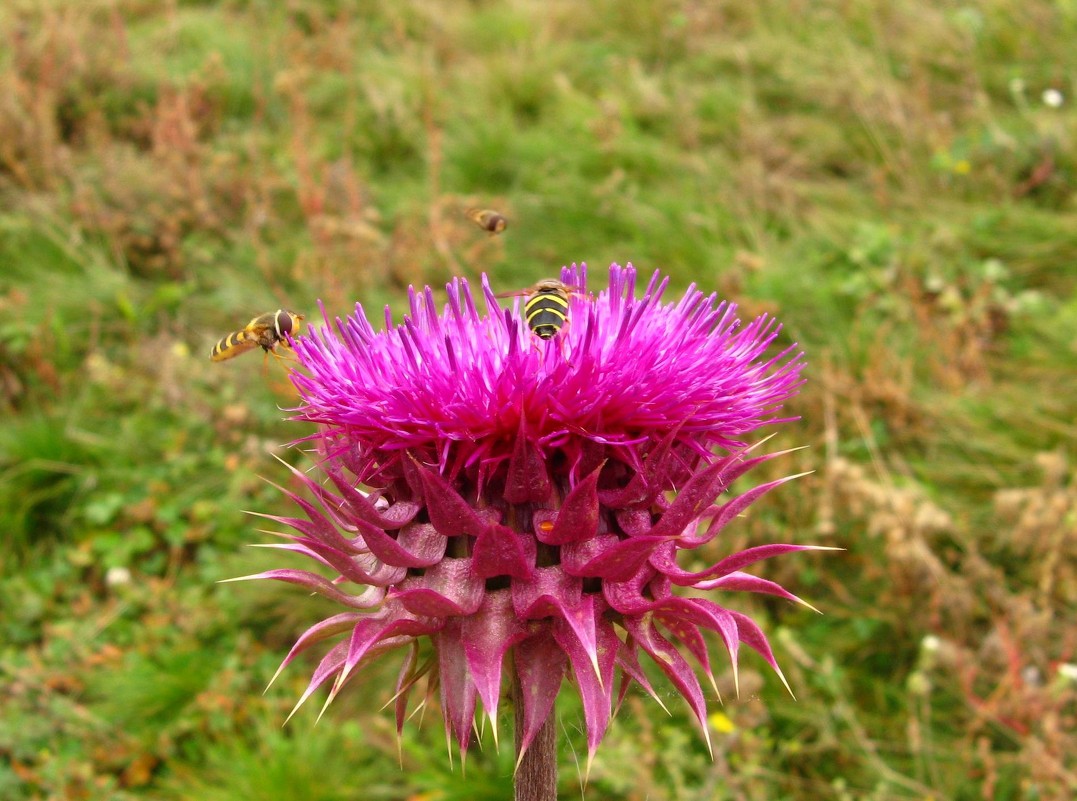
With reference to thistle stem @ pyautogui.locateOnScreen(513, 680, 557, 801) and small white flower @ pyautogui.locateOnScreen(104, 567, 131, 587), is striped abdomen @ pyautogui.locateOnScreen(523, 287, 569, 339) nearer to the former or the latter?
thistle stem @ pyautogui.locateOnScreen(513, 680, 557, 801)

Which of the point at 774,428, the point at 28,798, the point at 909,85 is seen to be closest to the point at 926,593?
the point at 774,428

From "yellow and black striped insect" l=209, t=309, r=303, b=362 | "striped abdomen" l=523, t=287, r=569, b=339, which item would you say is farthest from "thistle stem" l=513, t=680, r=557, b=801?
"yellow and black striped insect" l=209, t=309, r=303, b=362

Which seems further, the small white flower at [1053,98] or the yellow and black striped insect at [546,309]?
the small white flower at [1053,98]

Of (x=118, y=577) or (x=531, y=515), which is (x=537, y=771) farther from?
(x=118, y=577)

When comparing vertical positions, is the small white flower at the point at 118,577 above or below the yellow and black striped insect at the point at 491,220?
below

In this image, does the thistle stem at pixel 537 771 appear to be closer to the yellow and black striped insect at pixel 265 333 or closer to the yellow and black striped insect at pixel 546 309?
the yellow and black striped insect at pixel 546 309

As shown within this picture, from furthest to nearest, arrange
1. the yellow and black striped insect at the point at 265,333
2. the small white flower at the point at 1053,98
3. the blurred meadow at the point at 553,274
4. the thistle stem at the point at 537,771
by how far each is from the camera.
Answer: the small white flower at the point at 1053,98 < the blurred meadow at the point at 553,274 < the yellow and black striped insect at the point at 265,333 < the thistle stem at the point at 537,771

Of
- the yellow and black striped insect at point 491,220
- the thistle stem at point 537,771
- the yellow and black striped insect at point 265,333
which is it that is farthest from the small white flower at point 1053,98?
the thistle stem at point 537,771
